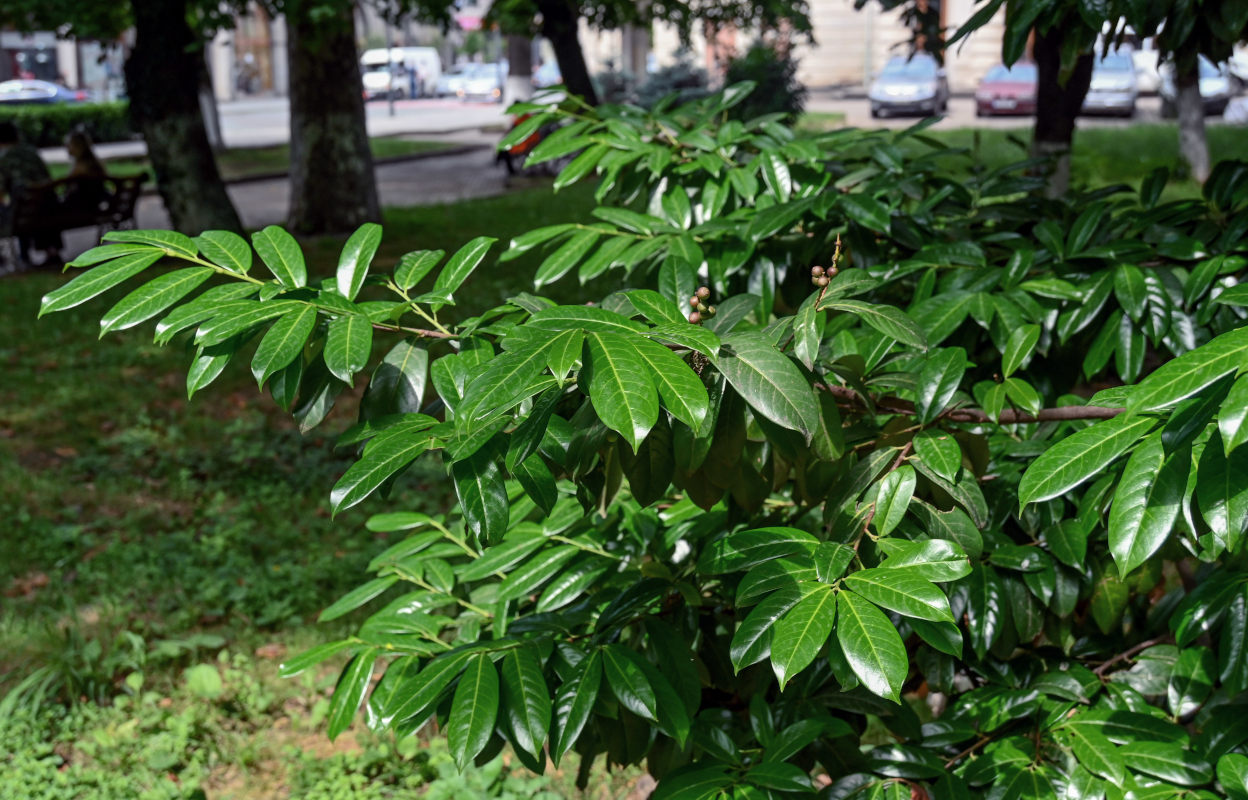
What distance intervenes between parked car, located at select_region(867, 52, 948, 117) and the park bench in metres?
20.4

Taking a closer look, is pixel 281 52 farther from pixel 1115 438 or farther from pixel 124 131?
pixel 1115 438

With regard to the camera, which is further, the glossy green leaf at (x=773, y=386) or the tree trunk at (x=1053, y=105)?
the tree trunk at (x=1053, y=105)

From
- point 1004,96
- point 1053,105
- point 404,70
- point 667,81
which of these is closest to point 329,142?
point 1053,105

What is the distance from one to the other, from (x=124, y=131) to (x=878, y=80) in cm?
1862

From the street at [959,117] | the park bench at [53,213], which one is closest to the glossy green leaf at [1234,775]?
the park bench at [53,213]

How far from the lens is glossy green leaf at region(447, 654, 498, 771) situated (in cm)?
146

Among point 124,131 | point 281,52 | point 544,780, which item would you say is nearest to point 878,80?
point 124,131

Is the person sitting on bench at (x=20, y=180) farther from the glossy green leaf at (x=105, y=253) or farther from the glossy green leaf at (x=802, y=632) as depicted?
the glossy green leaf at (x=802, y=632)

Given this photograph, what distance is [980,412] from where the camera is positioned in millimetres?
1821

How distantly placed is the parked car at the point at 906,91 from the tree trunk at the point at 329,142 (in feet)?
62.3

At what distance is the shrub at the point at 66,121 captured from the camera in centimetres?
2505

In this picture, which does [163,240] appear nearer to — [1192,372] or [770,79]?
[1192,372]

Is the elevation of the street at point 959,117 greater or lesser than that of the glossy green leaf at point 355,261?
greater

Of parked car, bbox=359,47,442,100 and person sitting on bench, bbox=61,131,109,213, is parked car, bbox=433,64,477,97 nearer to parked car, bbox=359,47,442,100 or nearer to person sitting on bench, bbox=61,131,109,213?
parked car, bbox=359,47,442,100
